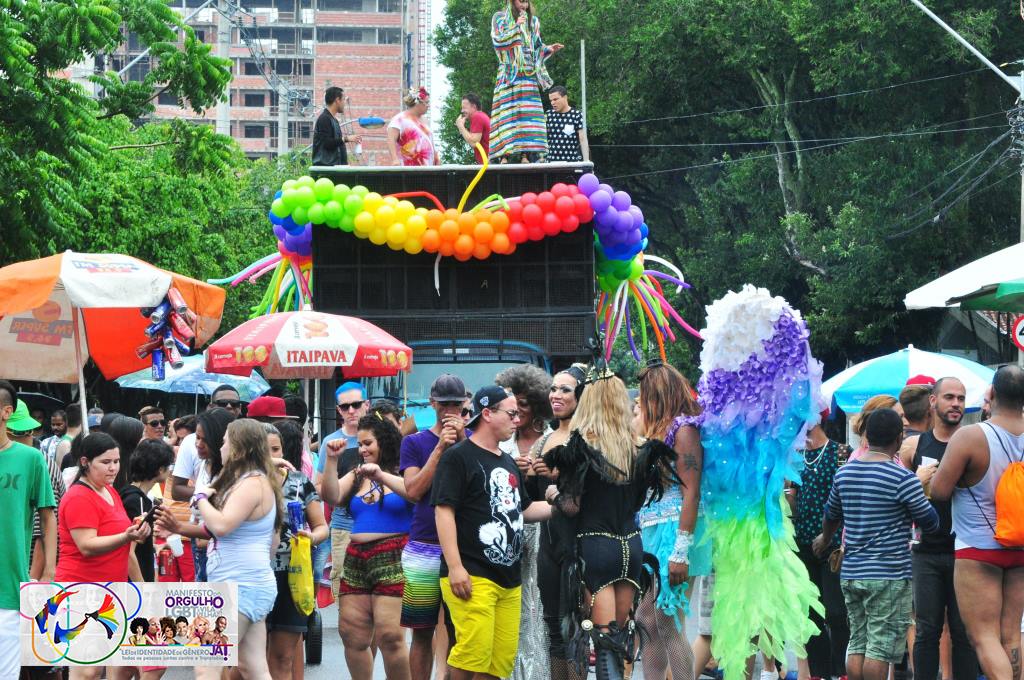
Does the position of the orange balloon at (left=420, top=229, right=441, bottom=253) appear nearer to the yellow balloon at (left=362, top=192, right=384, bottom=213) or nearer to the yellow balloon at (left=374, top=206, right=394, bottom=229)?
the yellow balloon at (left=374, top=206, right=394, bottom=229)

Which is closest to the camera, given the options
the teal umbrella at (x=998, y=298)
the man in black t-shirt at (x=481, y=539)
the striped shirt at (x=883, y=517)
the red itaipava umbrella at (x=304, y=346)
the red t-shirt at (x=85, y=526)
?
the man in black t-shirt at (x=481, y=539)

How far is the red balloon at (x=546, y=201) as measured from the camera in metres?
16.6

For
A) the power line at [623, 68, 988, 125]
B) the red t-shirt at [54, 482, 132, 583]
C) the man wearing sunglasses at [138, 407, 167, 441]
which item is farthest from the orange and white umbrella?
the power line at [623, 68, 988, 125]

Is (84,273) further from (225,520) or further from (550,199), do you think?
(550,199)

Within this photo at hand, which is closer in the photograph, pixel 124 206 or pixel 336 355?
pixel 336 355

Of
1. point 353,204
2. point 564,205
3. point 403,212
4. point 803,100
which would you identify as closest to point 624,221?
point 564,205

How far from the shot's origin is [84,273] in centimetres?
1058

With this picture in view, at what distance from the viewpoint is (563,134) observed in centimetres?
1814

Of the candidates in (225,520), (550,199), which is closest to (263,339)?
(550,199)

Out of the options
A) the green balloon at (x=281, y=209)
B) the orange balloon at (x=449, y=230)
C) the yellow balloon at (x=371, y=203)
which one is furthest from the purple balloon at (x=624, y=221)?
the green balloon at (x=281, y=209)

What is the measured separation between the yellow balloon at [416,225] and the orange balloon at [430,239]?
2.1 inches

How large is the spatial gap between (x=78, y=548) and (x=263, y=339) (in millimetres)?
5264

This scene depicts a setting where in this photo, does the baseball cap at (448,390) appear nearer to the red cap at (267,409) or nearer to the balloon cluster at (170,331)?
the red cap at (267,409)

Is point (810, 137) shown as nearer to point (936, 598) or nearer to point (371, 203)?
point (371, 203)
